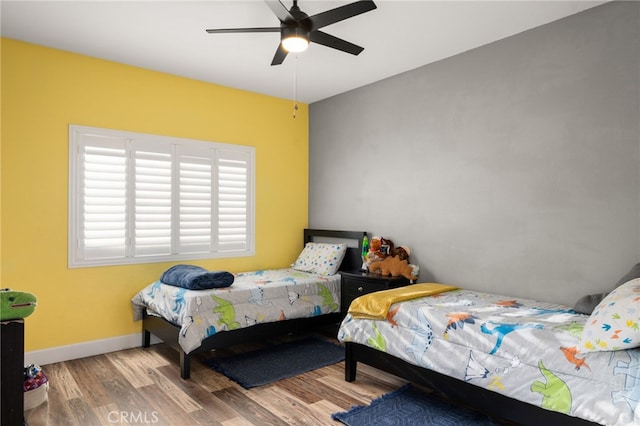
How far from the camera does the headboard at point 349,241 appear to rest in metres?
4.55

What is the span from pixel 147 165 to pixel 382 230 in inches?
95.6

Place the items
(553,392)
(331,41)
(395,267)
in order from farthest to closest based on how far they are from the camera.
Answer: (395,267) < (331,41) < (553,392)

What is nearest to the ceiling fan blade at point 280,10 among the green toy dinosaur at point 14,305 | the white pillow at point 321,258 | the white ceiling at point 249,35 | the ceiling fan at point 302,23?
the ceiling fan at point 302,23

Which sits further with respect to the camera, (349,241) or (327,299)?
(349,241)

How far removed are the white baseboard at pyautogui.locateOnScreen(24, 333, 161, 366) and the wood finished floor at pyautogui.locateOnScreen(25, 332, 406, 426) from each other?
0.08m

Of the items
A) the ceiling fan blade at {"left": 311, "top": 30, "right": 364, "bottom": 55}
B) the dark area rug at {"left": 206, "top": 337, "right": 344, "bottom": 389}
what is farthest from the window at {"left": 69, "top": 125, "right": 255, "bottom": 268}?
the ceiling fan blade at {"left": 311, "top": 30, "right": 364, "bottom": 55}

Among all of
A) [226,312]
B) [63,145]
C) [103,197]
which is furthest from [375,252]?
[63,145]

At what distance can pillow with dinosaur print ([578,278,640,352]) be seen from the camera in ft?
6.22

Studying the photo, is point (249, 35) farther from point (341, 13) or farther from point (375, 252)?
point (375, 252)

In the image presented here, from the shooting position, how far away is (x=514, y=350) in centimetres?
227

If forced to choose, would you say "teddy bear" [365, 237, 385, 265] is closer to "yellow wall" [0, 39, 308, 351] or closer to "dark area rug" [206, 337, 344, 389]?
"dark area rug" [206, 337, 344, 389]

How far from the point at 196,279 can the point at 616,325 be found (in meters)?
2.84

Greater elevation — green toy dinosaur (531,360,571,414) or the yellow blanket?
the yellow blanket

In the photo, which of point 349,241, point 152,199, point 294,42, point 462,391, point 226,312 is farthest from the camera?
point 349,241
